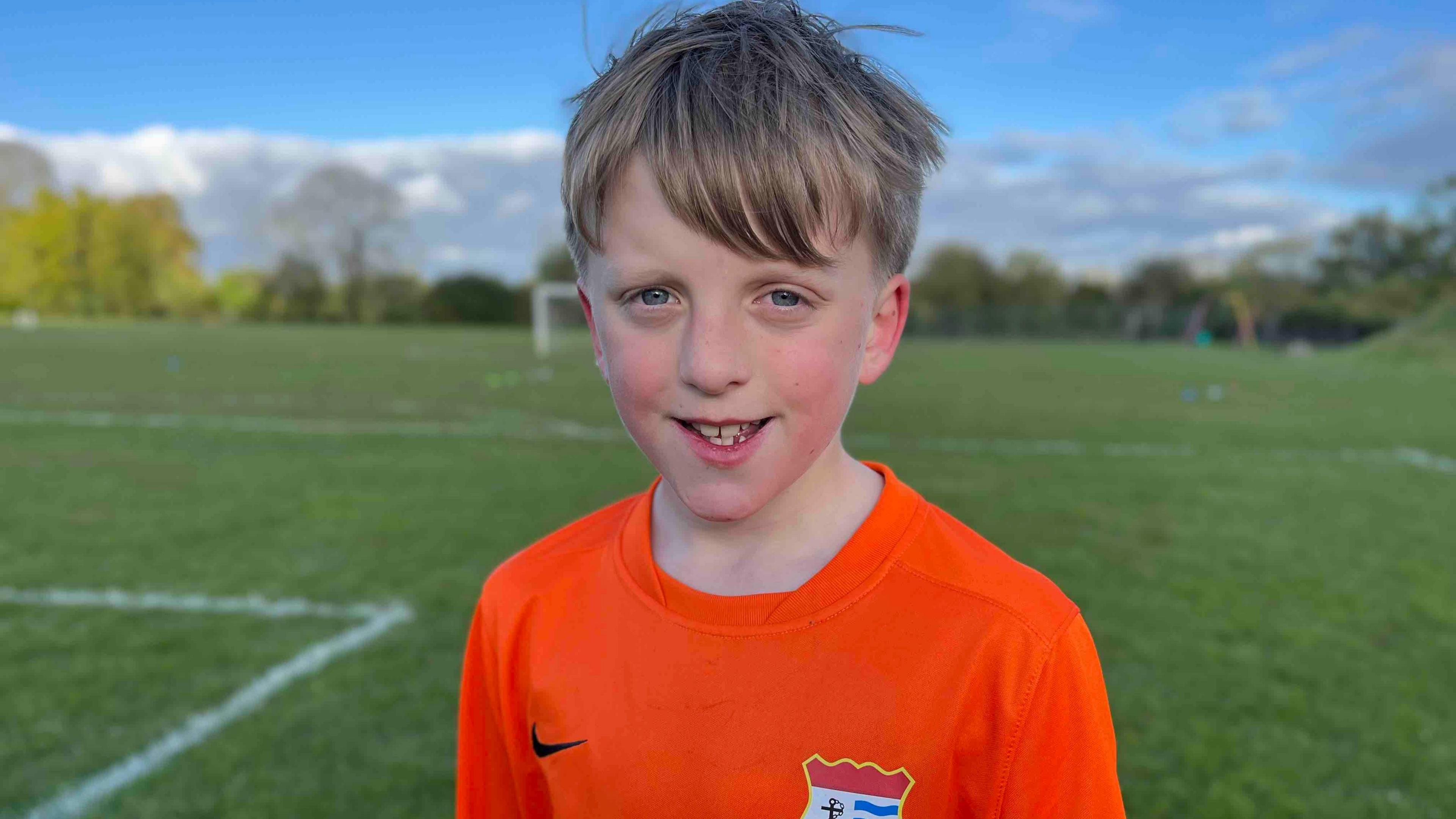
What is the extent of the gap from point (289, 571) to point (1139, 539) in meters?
5.35

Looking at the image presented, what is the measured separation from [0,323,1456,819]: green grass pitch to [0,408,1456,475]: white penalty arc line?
7cm

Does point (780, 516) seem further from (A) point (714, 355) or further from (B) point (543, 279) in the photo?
(B) point (543, 279)

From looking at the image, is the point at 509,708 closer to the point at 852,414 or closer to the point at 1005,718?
the point at 1005,718

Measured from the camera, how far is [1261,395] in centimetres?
1695

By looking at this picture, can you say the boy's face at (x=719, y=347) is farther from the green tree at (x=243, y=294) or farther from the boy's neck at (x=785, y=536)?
the green tree at (x=243, y=294)

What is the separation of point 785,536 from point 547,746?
18.4 inches

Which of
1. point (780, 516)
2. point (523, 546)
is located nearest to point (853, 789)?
point (780, 516)

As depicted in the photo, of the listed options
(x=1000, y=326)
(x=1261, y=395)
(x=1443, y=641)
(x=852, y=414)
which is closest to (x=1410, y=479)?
(x=1443, y=641)

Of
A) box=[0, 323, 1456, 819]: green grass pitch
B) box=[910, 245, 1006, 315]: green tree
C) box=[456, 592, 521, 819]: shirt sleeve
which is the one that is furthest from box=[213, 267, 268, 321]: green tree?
box=[456, 592, 521, 819]: shirt sleeve

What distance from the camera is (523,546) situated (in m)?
6.02

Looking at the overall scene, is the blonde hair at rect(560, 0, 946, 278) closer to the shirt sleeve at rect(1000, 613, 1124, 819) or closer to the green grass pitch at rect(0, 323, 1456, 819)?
the shirt sleeve at rect(1000, 613, 1124, 819)

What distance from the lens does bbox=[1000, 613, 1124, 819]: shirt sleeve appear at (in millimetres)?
1130

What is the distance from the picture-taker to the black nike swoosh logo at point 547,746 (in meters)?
1.36

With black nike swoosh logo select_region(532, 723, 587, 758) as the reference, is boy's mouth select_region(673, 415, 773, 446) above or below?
above
